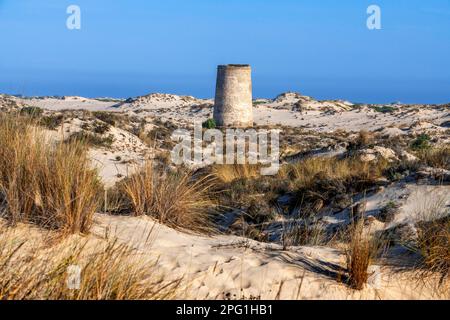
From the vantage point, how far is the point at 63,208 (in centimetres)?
447

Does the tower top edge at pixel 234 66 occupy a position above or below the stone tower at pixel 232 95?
above

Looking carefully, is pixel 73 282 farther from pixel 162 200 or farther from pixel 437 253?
pixel 437 253

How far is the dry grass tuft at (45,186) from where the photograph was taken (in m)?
4.49

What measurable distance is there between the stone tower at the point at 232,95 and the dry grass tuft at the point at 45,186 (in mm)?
22371

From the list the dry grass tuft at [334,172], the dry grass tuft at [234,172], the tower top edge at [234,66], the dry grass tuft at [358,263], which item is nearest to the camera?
the dry grass tuft at [358,263]

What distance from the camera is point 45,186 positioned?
473 cm

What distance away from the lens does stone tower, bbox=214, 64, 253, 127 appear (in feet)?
89.2

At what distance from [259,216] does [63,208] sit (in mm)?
4168

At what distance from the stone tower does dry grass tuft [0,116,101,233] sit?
22.4m

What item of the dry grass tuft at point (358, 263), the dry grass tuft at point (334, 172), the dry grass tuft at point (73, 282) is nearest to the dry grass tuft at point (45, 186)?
the dry grass tuft at point (73, 282)

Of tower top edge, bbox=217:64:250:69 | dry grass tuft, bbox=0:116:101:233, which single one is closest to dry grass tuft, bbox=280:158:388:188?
dry grass tuft, bbox=0:116:101:233

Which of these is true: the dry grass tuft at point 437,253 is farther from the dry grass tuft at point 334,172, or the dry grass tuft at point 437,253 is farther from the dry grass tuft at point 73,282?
the dry grass tuft at point 334,172

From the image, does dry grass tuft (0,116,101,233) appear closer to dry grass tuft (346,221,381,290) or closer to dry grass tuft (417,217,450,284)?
dry grass tuft (346,221,381,290)

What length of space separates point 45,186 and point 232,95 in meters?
23.1
